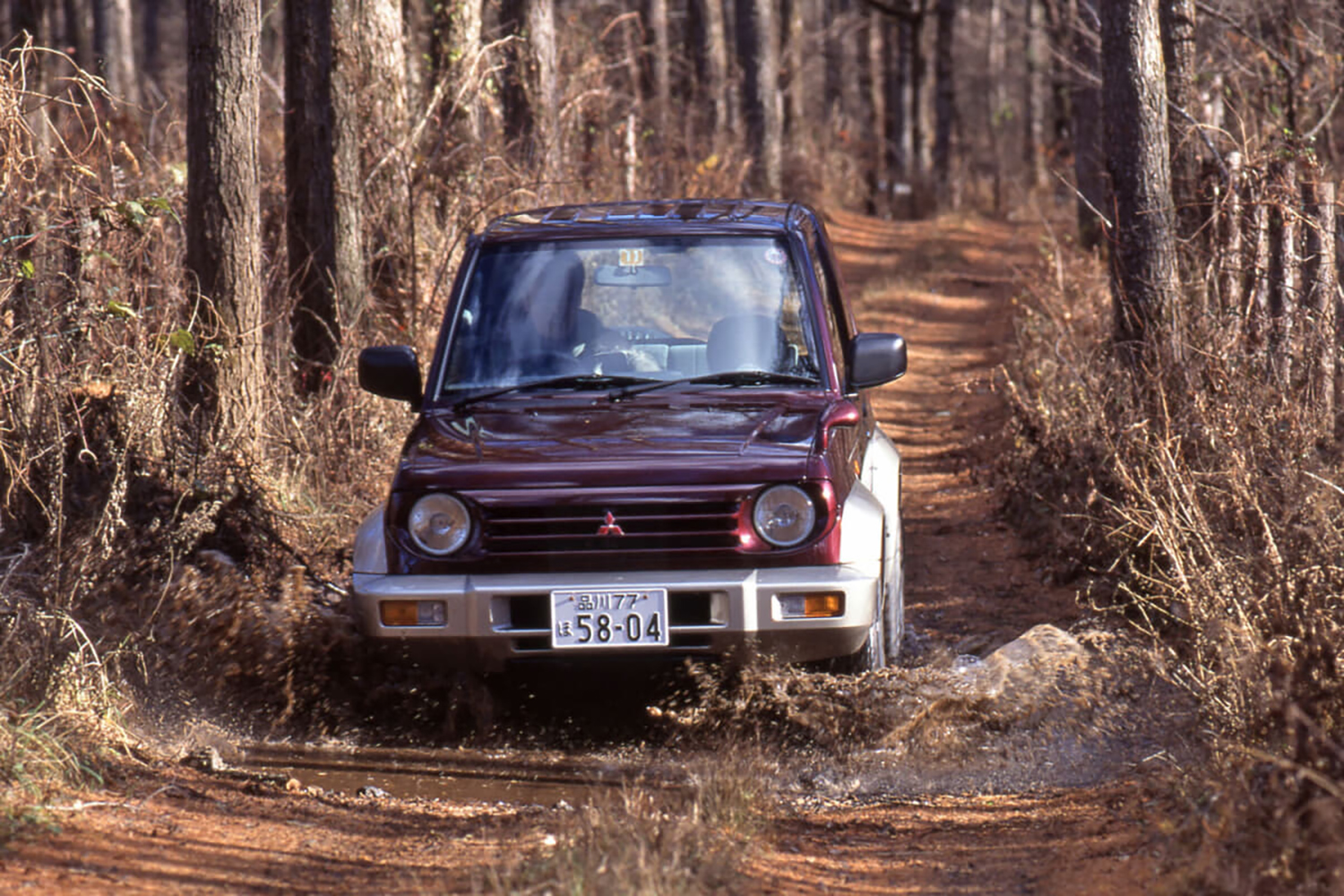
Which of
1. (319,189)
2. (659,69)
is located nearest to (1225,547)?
(319,189)

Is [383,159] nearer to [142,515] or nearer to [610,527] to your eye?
[142,515]

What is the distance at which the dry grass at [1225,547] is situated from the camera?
3600 mm

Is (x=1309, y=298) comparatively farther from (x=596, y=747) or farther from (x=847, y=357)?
(x=596, y=747)

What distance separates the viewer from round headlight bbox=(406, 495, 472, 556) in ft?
16.4

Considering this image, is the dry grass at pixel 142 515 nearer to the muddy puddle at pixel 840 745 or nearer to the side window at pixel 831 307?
the muddy puddle at pixel 840 745

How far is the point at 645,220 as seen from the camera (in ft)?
20.3

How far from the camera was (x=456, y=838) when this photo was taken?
4.32 m

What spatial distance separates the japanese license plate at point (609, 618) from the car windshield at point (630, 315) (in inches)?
44.7

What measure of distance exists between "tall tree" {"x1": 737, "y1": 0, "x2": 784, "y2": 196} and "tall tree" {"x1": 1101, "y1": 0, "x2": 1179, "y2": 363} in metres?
14.2

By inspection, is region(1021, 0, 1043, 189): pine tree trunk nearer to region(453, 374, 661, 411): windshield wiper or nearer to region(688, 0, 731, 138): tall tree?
region(688, 0, 731, 138): tall tree

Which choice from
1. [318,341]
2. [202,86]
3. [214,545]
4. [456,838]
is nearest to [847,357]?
[456,838]

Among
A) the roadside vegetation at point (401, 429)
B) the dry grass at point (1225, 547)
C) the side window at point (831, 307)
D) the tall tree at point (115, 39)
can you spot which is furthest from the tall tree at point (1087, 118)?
the tall tree at point (115, 39)

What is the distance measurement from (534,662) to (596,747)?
0.58 metres

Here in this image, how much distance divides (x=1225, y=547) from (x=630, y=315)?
96.7 inches
